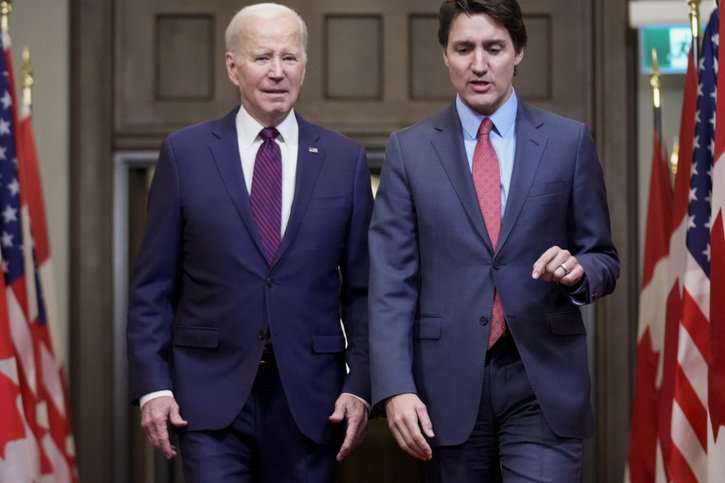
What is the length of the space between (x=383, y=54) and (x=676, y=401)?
228 centimetres

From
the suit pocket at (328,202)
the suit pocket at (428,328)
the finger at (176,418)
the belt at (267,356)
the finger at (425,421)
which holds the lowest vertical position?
the finger at (176,418)

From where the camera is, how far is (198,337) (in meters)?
3.37

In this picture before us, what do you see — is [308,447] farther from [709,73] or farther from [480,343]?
[709,73]

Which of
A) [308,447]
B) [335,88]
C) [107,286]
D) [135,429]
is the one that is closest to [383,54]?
[335,88]

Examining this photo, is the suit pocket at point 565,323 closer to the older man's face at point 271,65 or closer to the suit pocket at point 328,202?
the suit pocket at point 328,202

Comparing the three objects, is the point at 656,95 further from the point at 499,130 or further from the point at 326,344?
the point at 326,344

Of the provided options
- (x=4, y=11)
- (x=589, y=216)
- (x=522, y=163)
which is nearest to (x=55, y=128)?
(x=4, y=11)

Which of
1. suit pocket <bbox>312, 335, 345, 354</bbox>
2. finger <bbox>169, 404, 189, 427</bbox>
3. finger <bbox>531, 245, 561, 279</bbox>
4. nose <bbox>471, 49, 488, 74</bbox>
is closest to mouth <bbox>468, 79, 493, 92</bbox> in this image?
nose <bbox>471, 49, 488, 74</bbox>

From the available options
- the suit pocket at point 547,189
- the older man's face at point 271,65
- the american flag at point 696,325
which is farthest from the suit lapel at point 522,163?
the american flag at point 696,325

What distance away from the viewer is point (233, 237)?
3377 millimetres

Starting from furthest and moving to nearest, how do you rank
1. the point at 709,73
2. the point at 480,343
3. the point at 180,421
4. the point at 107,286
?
the point at 107,286, the point at 709,73, the point at 180,421, the point at 480,343

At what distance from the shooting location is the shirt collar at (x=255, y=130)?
3.52 m

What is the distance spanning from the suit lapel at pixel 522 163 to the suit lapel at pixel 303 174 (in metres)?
0.60

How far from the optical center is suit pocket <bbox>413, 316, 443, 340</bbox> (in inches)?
122
